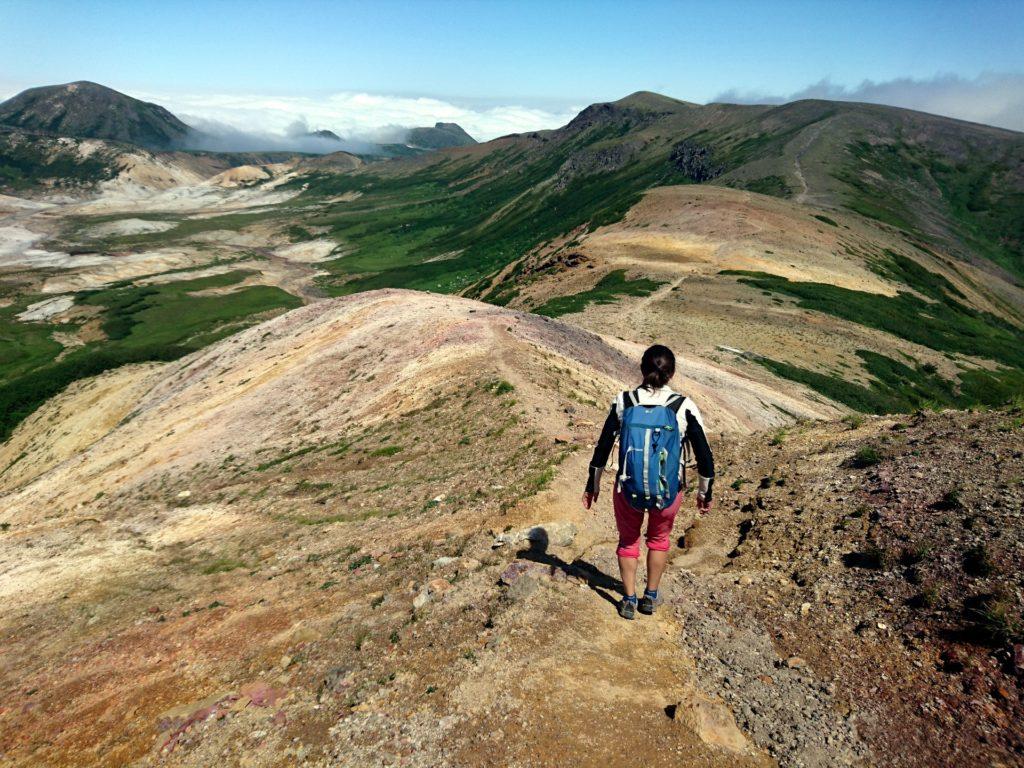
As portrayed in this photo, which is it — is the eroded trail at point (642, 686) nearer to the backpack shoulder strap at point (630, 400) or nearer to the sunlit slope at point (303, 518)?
the sunlit slope at point (303, 518)

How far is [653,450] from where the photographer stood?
26.0 ft

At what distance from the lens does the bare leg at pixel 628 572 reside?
890cm

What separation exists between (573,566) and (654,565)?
222 centimetres

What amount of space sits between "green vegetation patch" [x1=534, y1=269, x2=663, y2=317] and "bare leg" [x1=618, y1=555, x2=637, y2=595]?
42.2 meters

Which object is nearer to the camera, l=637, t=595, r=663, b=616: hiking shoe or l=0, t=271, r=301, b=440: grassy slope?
l=637, t=595, r=663, b=616: hiking shoe

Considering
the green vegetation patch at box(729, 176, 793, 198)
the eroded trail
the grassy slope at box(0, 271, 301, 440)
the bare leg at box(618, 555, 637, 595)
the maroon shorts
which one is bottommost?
the grassy slope at box(0, 271, 301, 440)

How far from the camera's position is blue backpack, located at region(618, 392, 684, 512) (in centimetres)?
793

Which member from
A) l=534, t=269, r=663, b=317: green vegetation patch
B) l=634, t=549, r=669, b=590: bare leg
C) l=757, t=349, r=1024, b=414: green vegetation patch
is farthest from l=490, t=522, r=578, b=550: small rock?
l=534, t=269, r=663, b=317: green vegetation patch

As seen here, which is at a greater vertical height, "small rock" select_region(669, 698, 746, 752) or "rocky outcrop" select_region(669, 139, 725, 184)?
"rocky outcrop" select_region(669, 139, 725, 184)

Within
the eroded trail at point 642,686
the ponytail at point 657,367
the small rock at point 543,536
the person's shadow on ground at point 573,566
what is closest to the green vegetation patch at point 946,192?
the small rock at point 543,536

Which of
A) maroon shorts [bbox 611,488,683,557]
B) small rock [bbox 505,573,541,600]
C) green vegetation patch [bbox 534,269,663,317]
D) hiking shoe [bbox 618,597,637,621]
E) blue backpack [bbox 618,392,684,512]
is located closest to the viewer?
blue backpack [bbox 618,392,684,512]

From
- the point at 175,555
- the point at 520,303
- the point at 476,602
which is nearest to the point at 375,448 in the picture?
the point at 175,555

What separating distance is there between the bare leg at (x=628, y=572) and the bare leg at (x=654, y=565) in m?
0.27

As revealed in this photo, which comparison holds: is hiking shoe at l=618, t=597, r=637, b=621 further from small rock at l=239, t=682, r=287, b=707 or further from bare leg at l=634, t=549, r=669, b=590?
small rock at l=239, t=682, r=287, b=707
